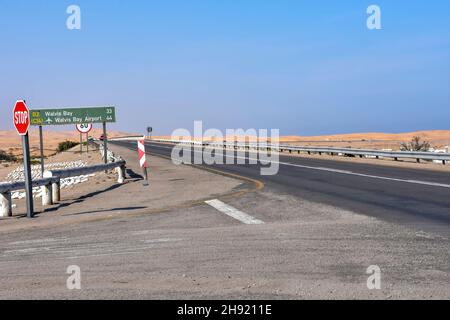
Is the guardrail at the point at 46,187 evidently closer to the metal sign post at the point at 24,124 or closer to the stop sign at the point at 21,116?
the metal sign post at the point at 24,124

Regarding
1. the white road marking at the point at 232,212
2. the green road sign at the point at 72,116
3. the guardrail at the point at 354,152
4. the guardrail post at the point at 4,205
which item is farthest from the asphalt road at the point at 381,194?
the guardrail at the point at 354,152

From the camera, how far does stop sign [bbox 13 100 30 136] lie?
13430mm

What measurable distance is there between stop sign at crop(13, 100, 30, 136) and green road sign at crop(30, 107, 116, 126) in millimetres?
11354

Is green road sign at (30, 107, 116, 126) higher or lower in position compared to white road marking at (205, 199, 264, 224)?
higher

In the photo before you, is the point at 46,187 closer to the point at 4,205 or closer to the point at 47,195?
the point at 47,195

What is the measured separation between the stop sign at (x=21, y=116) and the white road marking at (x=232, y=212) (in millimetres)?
4757

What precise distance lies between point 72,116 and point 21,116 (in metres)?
12.5

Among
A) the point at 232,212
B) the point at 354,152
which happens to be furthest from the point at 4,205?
the point at 354,152

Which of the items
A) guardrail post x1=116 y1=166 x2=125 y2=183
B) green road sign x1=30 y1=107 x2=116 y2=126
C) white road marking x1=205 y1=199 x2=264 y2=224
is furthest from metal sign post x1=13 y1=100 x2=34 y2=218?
green road sign x1=30 y1=107 x2=116 y2=126

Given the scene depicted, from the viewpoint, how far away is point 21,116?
1355cm

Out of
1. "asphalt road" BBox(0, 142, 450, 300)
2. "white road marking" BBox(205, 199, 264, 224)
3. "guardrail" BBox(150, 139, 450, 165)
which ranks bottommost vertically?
"guardrail" BBox(150, 139, 450, 165)

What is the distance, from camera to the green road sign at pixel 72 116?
990 inches

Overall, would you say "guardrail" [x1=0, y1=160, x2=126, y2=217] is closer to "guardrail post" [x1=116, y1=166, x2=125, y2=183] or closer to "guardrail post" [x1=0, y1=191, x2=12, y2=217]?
"guardrail post" [x1=0, y1=191, x2=12, y2=217]
